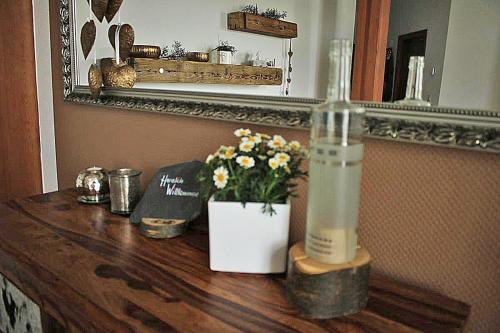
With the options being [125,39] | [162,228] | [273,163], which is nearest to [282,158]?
[273,163]

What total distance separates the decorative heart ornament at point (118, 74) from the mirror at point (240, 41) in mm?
28

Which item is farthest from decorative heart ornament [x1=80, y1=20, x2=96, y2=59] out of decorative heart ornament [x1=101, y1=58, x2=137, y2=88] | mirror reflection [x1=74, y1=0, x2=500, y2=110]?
decorative heart ornament [x1=101, y1=58, x2=137, y2=88]

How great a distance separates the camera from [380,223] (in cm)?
86

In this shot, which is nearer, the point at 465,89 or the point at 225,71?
the point at 465,89

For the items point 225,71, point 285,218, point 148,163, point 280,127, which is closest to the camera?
point 285,218

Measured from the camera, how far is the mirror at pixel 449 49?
26.4 inches

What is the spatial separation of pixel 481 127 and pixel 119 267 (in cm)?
73

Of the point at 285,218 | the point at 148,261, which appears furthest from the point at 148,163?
the point at 285,218

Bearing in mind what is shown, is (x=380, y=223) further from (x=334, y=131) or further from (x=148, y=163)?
(x=148, y=163)

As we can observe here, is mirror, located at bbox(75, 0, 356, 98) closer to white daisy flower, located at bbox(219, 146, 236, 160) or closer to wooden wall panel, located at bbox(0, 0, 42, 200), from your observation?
white daisy flower, located at bbox(219, 146, 236, 160)

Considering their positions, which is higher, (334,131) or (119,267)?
(334,131)

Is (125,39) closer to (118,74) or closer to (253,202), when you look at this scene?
(118,74)

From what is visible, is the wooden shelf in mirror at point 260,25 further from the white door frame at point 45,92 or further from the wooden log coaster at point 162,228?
the white door frame at point 45,92

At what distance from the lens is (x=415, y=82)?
76cm
